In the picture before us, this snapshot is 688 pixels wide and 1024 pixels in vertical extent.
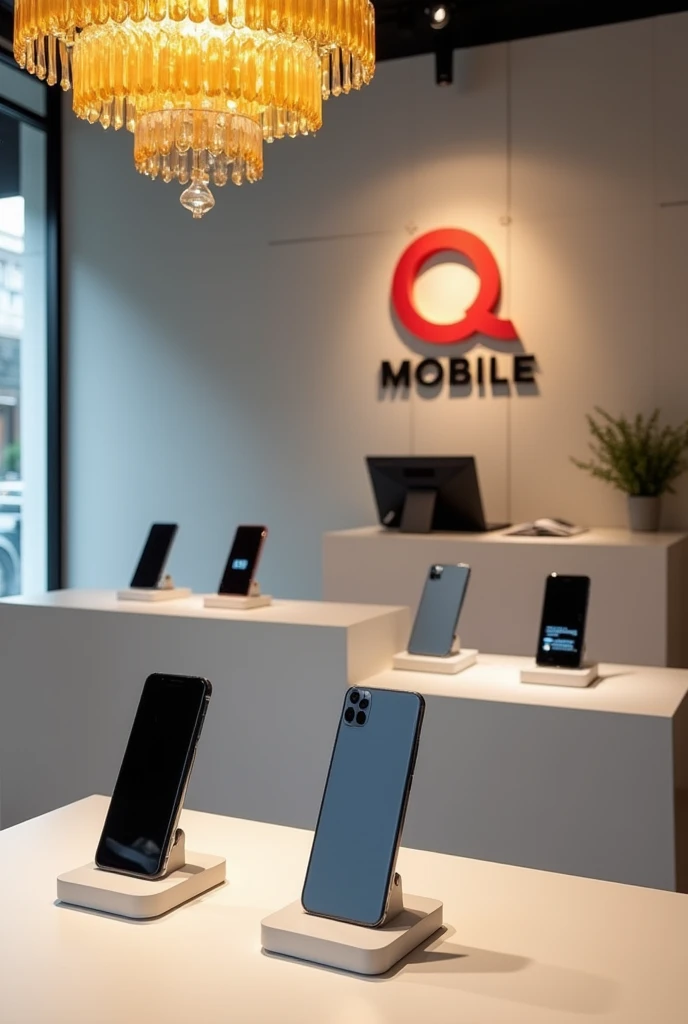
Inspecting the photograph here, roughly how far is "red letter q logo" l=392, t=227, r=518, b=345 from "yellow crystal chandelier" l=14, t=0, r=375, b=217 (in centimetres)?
348

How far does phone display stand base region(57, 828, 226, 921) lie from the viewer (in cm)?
140

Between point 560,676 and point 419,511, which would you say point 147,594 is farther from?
point 419,511

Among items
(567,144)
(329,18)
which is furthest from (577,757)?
(567,144)

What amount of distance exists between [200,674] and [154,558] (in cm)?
63

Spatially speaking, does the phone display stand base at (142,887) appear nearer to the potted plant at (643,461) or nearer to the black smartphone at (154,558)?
the black smartphone at (154,558)

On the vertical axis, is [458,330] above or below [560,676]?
above

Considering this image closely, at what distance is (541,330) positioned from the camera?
5.59 m

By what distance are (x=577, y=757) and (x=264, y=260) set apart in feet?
13.7

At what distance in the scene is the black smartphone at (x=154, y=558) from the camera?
3842 millimetres

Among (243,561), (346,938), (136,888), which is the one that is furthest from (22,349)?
(346,938)

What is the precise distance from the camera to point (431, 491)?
5078 millimetres

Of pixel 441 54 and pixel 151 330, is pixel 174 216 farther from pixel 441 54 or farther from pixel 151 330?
pixel 441 54

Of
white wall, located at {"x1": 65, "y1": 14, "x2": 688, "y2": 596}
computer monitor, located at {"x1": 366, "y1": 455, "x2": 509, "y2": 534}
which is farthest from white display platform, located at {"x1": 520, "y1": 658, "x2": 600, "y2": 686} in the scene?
white wall, located at {"x1": 65, "y1": 14, "x2": 688, "y2": 596}

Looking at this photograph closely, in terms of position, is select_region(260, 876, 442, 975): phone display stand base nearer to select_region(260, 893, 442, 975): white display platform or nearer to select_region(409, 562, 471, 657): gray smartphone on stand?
select_region(260, 893, 442, 975): white display platform
